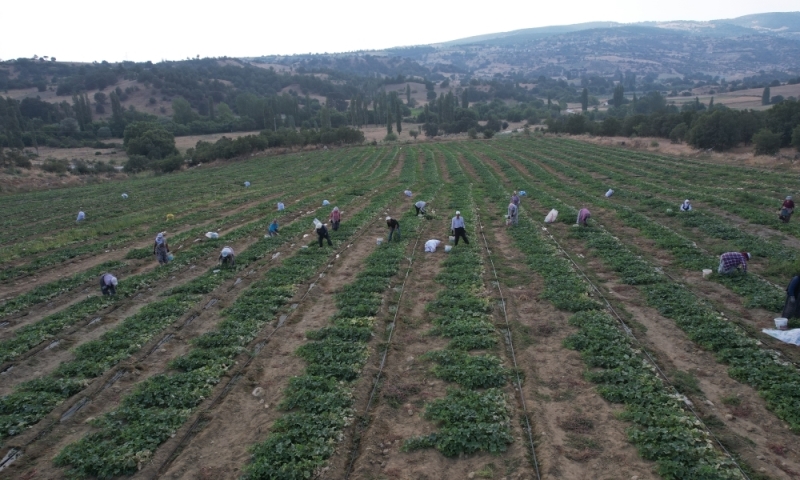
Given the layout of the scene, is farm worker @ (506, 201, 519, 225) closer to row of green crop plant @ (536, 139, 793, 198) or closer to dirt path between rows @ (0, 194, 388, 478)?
dirt path between rows @ (0, 194, 388, 478)

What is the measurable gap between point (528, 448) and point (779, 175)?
3540cm

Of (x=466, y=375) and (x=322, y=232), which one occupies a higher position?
(x=322, y=232)

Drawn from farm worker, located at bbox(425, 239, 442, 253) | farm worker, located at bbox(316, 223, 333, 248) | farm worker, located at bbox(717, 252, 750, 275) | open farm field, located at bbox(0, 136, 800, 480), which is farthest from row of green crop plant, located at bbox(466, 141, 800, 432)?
farm worker, located at bbox(316, 223, 333, 248)

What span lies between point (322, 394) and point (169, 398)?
119 inches

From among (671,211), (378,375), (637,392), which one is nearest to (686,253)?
(671,211)

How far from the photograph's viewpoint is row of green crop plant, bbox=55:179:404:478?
827 cm

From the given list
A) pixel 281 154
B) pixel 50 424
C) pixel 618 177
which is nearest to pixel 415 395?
pixel 50 424

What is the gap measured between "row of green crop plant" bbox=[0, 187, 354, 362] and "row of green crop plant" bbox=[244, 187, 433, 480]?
22.6ft

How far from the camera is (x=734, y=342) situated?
36.2 feet

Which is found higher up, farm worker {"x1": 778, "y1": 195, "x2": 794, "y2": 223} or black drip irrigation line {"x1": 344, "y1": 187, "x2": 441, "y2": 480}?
farm worker {"x1": 778, "y1": 195, "x2": 794, "y2": 223}

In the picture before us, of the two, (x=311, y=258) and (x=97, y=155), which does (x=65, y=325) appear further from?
(x=97, y=155)

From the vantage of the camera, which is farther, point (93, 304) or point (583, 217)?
point (583, 217)

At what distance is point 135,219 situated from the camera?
1178 inches

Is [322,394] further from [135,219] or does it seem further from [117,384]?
[135,219]
